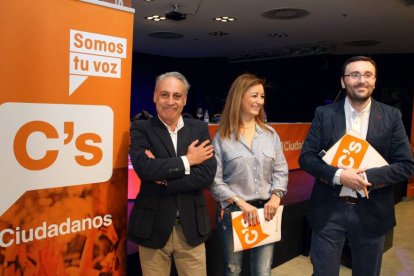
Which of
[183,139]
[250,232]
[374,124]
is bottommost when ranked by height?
[250,232]

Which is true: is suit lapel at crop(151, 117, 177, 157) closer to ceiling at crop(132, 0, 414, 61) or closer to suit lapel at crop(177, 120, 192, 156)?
suit lapel at crop(177, 120, 192, 156)

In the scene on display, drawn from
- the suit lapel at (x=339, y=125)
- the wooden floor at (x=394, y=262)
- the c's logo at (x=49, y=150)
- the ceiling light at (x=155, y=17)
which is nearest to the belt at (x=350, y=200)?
the suit lapel at (x=339, y=125)

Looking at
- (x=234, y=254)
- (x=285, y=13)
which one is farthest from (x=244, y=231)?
(x=285, y=13)

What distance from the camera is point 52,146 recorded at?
1.56m

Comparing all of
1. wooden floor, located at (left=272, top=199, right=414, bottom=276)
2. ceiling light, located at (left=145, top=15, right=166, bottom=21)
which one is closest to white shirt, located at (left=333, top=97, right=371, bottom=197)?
wooden floor, located at (left=272, top=199, right=414, bottom=276)

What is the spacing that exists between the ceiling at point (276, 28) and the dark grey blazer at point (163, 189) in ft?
16.3

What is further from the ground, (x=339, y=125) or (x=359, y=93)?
(x=359, y=93)

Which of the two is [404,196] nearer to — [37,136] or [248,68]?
[37,136]

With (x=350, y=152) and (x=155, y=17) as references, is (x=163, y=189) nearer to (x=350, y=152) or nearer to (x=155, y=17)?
(x=350, y=152)

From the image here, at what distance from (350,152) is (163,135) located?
0.95 meters

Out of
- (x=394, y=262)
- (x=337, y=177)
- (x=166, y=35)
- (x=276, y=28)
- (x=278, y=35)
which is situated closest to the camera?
(x=337, y=177)

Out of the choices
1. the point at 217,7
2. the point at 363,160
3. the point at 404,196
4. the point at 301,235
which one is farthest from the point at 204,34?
the point at 363,160

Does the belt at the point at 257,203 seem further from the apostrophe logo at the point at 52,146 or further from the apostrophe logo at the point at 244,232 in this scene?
the apostrophe logo at the point at 52,146

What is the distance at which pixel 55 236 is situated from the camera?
1623 millimetres
